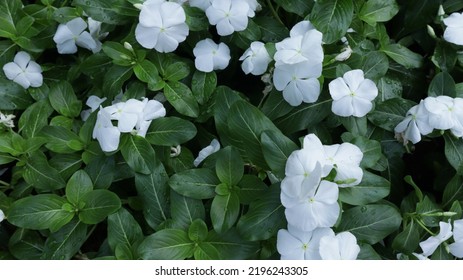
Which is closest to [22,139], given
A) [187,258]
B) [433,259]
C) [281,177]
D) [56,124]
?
[56,124]

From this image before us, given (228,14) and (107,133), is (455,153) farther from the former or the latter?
(107,133)

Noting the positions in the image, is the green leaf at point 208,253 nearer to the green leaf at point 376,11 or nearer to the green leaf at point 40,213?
the green leaf at point 40,213

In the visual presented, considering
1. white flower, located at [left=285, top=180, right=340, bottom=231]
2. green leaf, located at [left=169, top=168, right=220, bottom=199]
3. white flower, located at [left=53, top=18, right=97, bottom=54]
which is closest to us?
white flower, located at [left=285, top=180, right=340, bottom=231]

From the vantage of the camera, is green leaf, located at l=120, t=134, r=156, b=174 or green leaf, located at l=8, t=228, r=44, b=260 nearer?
green leaf, located at l=120, t=134, r=156, b=174

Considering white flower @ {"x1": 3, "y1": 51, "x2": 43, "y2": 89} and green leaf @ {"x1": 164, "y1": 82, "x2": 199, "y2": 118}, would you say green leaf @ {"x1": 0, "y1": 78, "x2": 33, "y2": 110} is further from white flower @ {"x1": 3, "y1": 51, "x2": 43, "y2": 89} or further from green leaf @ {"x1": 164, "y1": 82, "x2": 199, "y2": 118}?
green leaf @ {"x1": 164, "y1": 82, "x2": 199, "y2": 118}

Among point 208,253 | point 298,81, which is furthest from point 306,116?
point 208,253

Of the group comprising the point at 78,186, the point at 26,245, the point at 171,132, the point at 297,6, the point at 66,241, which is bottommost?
the point at 26,245

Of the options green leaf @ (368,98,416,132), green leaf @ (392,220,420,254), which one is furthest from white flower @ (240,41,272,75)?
green leaf @ (392,220,420,254)
